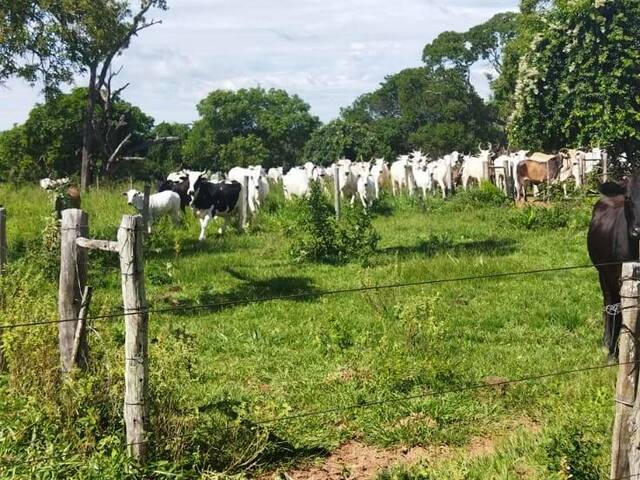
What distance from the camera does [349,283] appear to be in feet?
39.2

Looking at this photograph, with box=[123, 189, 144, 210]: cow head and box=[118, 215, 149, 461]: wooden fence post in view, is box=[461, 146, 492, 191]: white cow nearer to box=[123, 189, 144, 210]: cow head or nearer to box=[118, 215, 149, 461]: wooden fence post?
box=[123, 189, 144, 210]: cow head

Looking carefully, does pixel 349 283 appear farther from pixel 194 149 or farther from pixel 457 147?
pixel 194 149

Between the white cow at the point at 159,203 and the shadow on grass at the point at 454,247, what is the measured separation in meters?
5.92

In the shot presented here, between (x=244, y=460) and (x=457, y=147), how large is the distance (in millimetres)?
58463

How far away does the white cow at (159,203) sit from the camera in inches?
707

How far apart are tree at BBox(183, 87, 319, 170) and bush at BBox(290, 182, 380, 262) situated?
166 feet

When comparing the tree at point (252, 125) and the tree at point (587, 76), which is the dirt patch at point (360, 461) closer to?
the tree at point (587, 76)

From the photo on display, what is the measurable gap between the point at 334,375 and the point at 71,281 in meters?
2.82

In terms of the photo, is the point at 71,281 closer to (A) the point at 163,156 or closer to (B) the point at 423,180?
(B) the point at 423,180

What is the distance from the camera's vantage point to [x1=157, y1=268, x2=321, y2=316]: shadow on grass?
10.8m

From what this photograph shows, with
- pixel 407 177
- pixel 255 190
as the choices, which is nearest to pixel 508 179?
pixel 407 177

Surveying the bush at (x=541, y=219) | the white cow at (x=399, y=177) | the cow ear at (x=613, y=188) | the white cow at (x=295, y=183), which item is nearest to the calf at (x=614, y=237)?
the cow ear at (x=613, y=188)

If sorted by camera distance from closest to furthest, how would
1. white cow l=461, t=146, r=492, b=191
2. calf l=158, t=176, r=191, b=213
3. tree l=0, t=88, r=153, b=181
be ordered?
calf l=158, t=176, r=191, b=213 < white cow l=461, t=146, r=492, b=191 < tree l=0, t=88, r=153, b=181

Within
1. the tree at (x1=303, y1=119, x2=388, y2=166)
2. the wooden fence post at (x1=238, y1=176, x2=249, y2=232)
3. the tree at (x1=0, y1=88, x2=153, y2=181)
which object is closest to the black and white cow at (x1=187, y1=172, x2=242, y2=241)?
the wooden fence post at (x1=238, y1=176, x2=249, y2=232)
